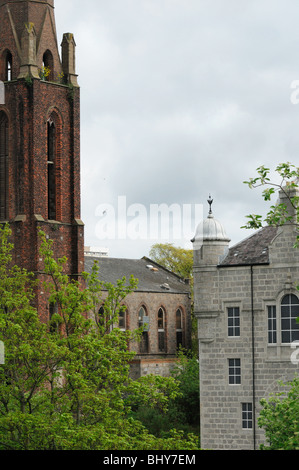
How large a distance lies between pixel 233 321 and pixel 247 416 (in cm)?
446

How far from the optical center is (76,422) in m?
37.2

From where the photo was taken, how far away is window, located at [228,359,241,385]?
160 feet

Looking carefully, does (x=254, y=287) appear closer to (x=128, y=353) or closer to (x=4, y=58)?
(x=128, y=353)

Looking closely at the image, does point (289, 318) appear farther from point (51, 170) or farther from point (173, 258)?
point (173, 258)

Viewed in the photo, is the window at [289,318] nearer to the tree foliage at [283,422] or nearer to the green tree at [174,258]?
the tree foliage at [283,422]

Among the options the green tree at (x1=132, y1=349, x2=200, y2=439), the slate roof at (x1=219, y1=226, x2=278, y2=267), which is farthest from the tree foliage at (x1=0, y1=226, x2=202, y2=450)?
the green tree at (x1=132, y1=349, x2=200, y2=439)

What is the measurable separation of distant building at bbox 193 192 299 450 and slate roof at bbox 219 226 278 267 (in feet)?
0.17

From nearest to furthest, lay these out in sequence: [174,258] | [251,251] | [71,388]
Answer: [71,388] → [251,251] → [174,258]

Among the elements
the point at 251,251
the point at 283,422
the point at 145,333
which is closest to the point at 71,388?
the point at 283,422

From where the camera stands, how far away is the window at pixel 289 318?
48125mm

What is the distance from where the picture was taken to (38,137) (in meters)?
67.8

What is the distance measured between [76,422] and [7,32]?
3852 centimetres

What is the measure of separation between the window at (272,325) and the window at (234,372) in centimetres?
184

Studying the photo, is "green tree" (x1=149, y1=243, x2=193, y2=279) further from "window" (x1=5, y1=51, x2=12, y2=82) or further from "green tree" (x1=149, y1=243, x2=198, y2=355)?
"window" (x1=5, y1=51, x2=12, y2=82)
